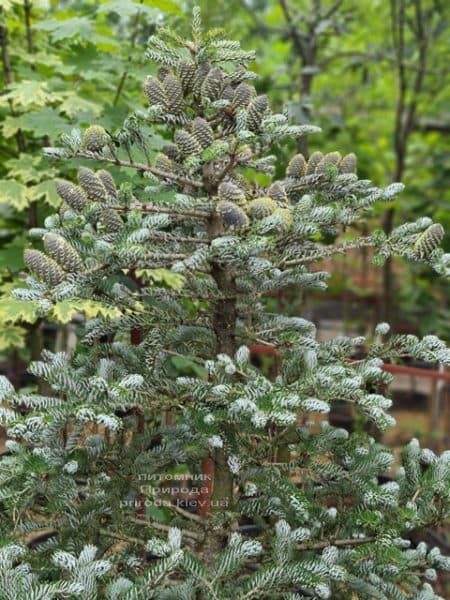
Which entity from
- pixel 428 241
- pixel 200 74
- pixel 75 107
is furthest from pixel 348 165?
pixel 75 107

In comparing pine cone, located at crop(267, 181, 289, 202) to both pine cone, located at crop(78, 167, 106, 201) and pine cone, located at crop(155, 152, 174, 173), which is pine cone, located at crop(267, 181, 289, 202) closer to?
pine cone, located at crop(155, 152, 174, 173)

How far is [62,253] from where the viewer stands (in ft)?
5.31

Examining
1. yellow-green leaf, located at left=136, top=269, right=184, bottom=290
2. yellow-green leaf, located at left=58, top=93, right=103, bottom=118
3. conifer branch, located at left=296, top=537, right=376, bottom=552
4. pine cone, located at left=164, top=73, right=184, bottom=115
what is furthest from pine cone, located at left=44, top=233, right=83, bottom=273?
yellow-green leaf, located at left=58, top=93, right=103, bottom=118

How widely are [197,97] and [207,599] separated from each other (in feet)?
4.26

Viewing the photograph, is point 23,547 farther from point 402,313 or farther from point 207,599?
point 402,313

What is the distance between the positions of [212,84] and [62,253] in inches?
22.9

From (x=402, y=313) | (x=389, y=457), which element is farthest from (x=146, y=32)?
(x=402, y=313)

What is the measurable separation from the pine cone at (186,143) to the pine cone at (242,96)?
0.56 feet

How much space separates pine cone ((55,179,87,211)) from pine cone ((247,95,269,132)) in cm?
46

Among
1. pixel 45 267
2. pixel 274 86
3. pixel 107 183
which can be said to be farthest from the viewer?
pixel 274 86

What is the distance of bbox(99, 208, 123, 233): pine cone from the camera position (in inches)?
67.4

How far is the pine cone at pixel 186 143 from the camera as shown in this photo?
68.1 inches

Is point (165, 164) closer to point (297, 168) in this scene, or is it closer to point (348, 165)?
point (297, 168)

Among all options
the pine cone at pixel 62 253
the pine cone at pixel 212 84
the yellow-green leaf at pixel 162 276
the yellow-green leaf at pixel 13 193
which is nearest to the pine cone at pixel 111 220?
the pine cone at pixel 62 253
